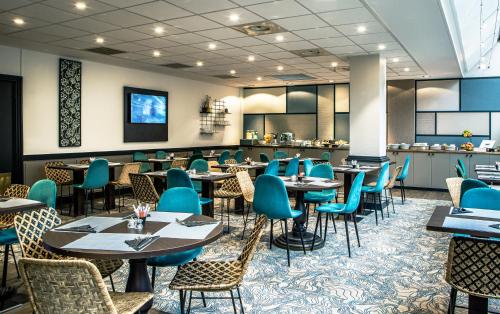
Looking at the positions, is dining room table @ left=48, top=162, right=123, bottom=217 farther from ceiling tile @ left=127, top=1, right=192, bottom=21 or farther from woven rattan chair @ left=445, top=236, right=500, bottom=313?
woven rattan chair @ left=445, top=236, right=500, bottom=313

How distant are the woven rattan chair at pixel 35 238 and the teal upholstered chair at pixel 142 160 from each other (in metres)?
6.28

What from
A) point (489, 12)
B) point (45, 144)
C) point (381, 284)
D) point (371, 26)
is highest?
point (489, 12)

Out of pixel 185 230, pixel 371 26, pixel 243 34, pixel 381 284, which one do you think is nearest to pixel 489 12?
pixel 371 26

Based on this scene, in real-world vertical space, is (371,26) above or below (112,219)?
above

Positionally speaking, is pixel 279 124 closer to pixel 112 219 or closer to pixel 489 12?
pixel 489 12

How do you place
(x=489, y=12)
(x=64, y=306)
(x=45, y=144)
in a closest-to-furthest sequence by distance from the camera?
(x=64, y=306) < (x=489, y=12) < (x=45, y=144)

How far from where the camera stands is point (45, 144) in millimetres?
8180

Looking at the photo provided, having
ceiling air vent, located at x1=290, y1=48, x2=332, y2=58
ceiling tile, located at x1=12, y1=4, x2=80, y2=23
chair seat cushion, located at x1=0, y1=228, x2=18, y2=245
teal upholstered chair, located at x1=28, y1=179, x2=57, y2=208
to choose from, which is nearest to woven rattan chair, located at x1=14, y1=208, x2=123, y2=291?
chair seat cushion, located at x1=0, y1=228, x2=18, y2=245

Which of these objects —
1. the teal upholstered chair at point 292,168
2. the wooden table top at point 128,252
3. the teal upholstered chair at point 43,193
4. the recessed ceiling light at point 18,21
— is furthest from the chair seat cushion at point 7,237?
the teal upholstered chair at point 292,168

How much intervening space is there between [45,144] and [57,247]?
260 inches

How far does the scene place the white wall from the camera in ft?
25.8

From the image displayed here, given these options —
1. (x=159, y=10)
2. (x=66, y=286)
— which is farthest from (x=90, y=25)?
(x=66, y=286)

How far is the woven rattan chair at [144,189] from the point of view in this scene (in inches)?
222

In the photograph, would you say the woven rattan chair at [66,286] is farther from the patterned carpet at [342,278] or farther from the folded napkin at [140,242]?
the patterned carpet at [342,278]
